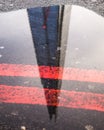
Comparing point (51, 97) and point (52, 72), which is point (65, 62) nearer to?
point (52, 72)

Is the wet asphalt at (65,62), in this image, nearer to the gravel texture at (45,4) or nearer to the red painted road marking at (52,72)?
the red painted road marking at (52,72)

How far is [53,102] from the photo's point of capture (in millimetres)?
3697

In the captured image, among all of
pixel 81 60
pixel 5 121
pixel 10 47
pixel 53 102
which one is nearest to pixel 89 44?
pixel 81 60

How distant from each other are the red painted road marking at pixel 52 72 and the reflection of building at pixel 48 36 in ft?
0.42

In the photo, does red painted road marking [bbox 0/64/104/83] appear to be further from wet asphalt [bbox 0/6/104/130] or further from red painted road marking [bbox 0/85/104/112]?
red painted road marking [bbox 0/85/104/112]

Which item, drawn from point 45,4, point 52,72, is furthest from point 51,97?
point 45,4

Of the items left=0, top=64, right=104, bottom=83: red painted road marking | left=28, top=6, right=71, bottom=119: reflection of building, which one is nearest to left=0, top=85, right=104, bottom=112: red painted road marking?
left=28, top=6, right=71, bottom=119: reflection of building

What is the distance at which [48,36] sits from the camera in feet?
17.8

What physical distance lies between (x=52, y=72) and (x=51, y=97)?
65cm

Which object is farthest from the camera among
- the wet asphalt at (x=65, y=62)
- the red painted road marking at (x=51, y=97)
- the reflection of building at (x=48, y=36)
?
the reflection of building at (x=48, y=36)

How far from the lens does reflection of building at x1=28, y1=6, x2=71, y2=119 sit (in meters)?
4.13

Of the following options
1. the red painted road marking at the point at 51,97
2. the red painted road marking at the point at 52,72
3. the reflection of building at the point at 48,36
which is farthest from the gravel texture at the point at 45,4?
the red painted road marking at the point at 51,97

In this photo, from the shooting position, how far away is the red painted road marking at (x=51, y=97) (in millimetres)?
3629

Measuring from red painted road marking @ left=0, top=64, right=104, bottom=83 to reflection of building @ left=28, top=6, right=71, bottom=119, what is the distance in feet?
0.42
